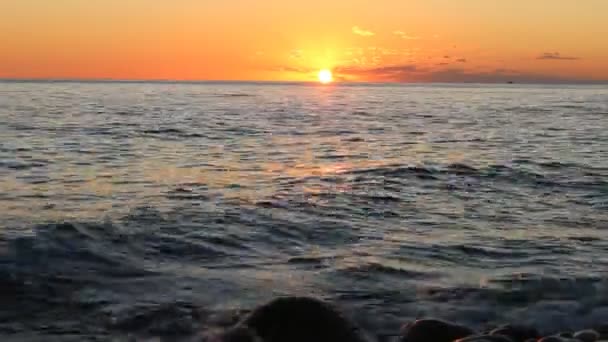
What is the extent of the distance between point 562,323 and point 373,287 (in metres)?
2.16

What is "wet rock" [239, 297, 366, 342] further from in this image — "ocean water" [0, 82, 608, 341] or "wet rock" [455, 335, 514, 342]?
"wet rock" [455, 335, 514, 342]

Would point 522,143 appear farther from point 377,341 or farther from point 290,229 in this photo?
point 377,341

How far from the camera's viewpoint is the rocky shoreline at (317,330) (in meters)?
6.03

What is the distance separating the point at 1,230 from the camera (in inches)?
394

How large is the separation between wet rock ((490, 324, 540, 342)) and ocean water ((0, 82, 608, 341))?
0.50 metres

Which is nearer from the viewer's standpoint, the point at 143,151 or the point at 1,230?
the point at 1,230

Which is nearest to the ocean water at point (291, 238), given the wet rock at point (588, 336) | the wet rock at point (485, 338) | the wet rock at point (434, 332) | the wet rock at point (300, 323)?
the wet rock at point (434, 332)

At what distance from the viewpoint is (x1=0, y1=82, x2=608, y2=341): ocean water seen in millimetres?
7262

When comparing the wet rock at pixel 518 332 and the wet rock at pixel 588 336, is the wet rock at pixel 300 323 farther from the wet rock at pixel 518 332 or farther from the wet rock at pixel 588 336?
the wet rock at pixel 588 336

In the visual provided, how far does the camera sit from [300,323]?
613 centimetres

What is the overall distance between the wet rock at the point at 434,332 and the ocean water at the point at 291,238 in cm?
43

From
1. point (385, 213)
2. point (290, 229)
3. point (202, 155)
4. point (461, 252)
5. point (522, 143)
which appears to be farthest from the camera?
point (522, 143)

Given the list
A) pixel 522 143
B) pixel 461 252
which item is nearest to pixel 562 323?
pixel 461 252

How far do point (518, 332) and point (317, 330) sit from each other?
1.96 m
